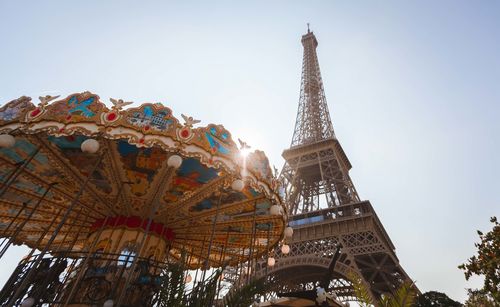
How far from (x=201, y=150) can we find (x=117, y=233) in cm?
432

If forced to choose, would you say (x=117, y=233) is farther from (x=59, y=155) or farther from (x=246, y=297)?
(x=246, y=297)

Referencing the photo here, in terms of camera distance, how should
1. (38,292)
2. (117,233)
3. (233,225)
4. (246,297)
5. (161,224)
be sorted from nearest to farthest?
1. (246,297)
2. (38,292)
3. (117,233)
4. (161,224)
5. (233,225)

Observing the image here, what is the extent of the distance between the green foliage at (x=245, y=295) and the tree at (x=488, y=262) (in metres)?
8.84

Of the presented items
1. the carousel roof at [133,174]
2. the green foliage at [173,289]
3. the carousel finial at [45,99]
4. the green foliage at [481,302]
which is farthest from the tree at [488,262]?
the carousel finial at [45,99]

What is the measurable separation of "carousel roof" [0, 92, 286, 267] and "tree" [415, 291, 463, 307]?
45.9ft

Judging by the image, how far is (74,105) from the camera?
7039 mm

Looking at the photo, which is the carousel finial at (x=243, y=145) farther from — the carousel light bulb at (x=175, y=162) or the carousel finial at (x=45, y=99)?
the carousel finial at (x=45, y=99)

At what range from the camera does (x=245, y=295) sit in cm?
595

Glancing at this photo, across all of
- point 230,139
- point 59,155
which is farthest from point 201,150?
point 59,155

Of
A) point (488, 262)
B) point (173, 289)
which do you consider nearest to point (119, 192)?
point (173, 289)

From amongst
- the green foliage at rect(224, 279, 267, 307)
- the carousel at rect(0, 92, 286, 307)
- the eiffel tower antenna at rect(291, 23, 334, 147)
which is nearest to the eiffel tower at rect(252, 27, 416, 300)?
the eiffel tower antenna at rect(291, 23, 334, 147)

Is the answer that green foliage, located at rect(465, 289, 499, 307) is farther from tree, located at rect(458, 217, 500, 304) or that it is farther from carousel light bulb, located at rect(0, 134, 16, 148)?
carousel light bulb, located at rect(0, 134, 16, 148)

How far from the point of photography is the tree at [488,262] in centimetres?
1042

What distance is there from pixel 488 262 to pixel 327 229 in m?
16.9
